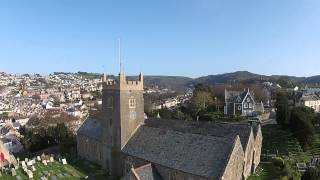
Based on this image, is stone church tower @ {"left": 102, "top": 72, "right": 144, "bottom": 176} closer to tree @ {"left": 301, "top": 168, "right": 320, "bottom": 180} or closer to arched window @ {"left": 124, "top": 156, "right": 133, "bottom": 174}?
arched window @ {"left": 124, "top": 156, "right": 133, "bottom": 174}

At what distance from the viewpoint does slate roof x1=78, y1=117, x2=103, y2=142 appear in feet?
150

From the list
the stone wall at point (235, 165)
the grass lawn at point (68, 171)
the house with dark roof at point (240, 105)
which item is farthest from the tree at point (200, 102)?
the stone wall at point (235, 165)

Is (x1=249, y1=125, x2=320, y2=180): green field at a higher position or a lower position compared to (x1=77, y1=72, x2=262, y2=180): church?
lower

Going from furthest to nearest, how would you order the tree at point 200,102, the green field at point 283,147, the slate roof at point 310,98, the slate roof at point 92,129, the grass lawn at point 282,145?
the slate roof at point 310,98
the tree at point 200,102
the grass lawn at point 282,145
the green field at point 283,147
the slate roof at point 92,129

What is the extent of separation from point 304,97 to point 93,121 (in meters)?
69.1

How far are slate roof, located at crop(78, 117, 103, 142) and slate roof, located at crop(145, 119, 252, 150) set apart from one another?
25.3 ft

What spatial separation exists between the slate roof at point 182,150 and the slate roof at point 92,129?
8.55 metres

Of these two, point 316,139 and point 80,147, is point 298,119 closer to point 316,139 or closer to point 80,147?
point 316,139

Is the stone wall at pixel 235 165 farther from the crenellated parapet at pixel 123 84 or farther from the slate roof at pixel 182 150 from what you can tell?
the crenellated parapet at pixel 123 84

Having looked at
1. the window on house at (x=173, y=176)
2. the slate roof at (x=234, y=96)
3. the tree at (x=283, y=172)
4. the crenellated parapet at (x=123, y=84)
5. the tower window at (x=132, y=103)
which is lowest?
the tree at (x=283, y=172)

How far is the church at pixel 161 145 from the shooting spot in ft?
95.4

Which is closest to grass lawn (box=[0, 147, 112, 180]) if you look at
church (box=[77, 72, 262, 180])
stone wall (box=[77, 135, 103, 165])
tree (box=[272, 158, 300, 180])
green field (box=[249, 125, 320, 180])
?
stone wall (box=[77, 135, 103, 165])

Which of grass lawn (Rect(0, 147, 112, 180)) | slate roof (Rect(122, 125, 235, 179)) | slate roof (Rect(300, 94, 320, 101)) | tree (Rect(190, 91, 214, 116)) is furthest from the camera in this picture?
slate roof (Rect(300, 94, 320, 101))

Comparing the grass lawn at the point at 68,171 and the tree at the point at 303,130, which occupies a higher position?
the tree at the point at 303,130
